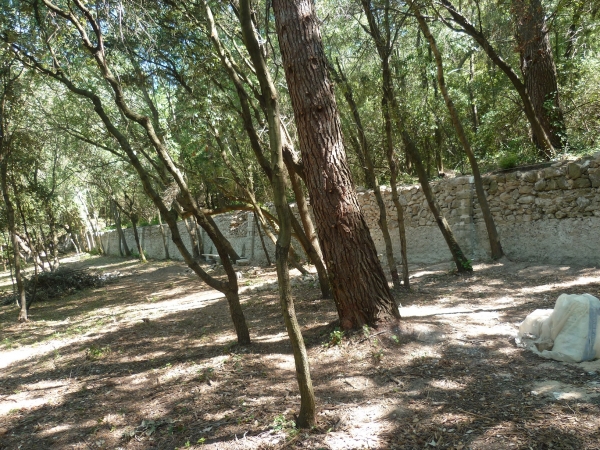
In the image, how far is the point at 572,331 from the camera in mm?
3381

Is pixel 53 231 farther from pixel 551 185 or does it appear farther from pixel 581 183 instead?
pixel 581 183

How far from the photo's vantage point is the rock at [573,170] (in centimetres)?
703

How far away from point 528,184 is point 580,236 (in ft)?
4.32

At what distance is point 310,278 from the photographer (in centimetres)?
880

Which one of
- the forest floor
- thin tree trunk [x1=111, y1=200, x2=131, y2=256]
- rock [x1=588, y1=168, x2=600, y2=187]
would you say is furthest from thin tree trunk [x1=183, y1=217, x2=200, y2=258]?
rock [x1=588, y1=168, x2=600, y2=187]

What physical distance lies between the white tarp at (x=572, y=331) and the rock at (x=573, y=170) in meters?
4.58

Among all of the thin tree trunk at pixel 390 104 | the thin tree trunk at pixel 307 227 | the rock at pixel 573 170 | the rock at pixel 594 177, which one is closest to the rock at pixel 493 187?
the rock at pixel 573 170

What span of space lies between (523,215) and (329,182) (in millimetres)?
5489

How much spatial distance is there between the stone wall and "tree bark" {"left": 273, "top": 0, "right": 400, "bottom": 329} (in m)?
4.79

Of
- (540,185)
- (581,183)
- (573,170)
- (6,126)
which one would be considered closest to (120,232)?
(6,126)

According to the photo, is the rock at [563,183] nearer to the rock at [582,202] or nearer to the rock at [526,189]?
the rock at [582,202]

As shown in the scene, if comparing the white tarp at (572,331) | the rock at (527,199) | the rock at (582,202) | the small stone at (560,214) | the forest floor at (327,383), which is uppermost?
the rock at (527,199)

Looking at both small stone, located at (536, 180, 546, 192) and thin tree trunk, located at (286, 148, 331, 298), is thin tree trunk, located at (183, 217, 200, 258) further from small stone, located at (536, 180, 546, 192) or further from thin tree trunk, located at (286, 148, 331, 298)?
small stone, located at (536, 180, 546, 192)

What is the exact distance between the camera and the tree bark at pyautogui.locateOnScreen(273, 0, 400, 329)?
163 inches
